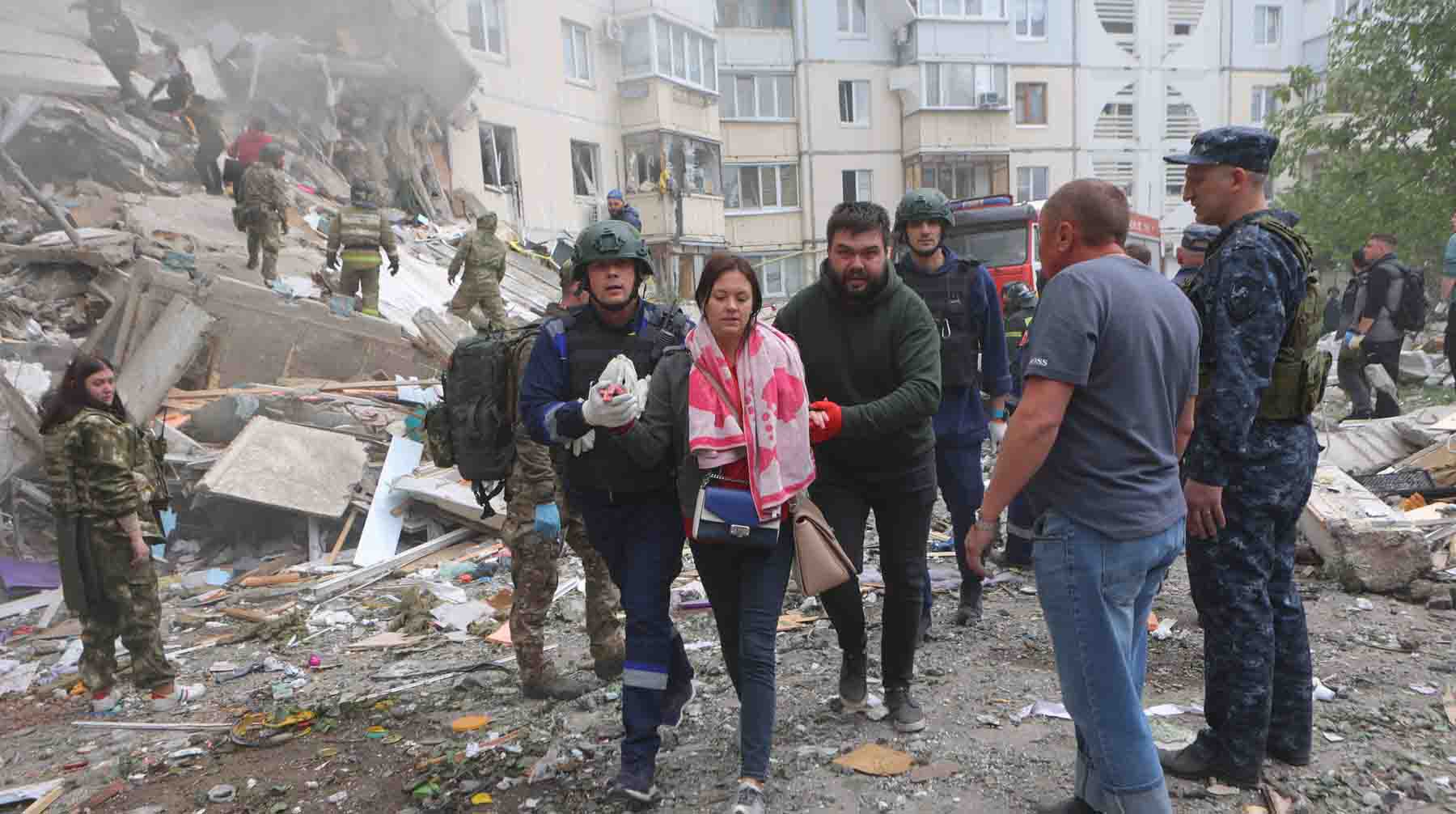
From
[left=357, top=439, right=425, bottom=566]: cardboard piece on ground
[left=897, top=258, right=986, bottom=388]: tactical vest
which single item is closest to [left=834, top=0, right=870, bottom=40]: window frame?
[left=357, top=439, right=425, bottom=566]: cardboard piece on ground

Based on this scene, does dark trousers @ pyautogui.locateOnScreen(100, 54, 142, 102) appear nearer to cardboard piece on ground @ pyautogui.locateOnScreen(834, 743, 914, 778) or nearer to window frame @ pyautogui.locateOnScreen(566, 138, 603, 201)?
window frame @ pyautogui.locateOnScreen(566, 138, 603, 201)

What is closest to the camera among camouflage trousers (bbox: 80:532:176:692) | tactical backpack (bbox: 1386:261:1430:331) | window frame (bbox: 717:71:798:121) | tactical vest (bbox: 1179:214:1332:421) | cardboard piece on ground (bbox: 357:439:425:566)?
tactical vest (bbox: 1179:214:1332:421)

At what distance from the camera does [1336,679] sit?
3771 millimetres

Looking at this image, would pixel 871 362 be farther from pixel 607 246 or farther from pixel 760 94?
pixel 760 94

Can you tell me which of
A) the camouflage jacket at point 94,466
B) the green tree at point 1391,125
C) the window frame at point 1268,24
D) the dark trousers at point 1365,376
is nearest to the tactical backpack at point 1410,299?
the dark trousers at point 1365,376

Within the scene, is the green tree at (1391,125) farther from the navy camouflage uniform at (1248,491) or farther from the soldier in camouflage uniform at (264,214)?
the soldier in camouflage uniform at (264,214)

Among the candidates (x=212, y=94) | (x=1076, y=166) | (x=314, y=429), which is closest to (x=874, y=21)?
(x=1076, y=166)

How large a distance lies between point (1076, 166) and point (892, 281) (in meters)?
30.8

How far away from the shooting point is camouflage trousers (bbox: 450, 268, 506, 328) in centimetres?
1155

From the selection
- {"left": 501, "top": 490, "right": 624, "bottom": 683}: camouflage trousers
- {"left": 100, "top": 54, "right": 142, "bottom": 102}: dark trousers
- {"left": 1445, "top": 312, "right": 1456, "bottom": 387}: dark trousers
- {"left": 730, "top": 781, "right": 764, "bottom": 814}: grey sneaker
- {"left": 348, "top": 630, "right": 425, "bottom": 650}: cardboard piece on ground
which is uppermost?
{"left": 100, "top": 54, "right": 142, "bottom": 102}: dark trousers

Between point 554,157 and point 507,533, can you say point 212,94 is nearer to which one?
point 554,157

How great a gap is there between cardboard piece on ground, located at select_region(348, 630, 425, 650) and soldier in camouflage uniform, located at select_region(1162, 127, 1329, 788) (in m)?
4.10

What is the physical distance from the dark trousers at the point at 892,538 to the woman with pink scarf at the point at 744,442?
1.77 feet

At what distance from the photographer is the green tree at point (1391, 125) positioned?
12.6 metres
